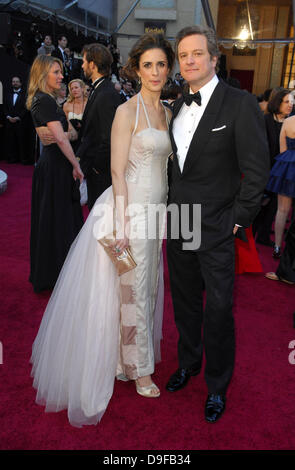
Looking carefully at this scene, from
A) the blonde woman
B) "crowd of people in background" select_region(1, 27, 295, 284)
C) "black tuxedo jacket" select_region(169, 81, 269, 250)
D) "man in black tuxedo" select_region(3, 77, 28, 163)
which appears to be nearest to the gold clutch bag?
"black tuxedo jacket" select_region(169, 81, 269, 250)

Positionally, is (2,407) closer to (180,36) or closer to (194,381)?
(194,381)

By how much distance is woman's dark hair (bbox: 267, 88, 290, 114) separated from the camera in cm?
423

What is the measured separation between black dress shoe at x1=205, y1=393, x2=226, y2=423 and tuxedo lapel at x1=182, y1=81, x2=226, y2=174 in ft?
3.79

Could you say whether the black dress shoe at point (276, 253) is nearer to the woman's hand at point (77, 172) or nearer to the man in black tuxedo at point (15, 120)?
the woman's hand at point (77, 172)

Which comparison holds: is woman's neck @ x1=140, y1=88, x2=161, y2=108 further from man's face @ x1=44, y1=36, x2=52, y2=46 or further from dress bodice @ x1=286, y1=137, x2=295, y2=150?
man's face @ x1=44, y1=36, x2=52, y2=46

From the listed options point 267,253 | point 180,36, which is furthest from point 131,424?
point 267,253

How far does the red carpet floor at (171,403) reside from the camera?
1.83 m

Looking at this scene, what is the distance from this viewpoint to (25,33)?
9258 millimetres

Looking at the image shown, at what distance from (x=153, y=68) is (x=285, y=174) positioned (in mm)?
2329

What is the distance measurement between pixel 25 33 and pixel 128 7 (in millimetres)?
9582

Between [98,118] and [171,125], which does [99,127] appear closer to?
[98,118]

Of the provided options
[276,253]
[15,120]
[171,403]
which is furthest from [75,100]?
[171,403]

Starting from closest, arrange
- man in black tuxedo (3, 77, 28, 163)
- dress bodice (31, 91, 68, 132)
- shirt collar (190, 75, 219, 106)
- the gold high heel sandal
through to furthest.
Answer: shirt collar (190, 75, 219, 106) → the gold high heel sandal → dress bodice (31, 91, 68, 132) → man in black tuxedo (3, 77, 28, 163)

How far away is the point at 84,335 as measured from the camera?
1.95 m
